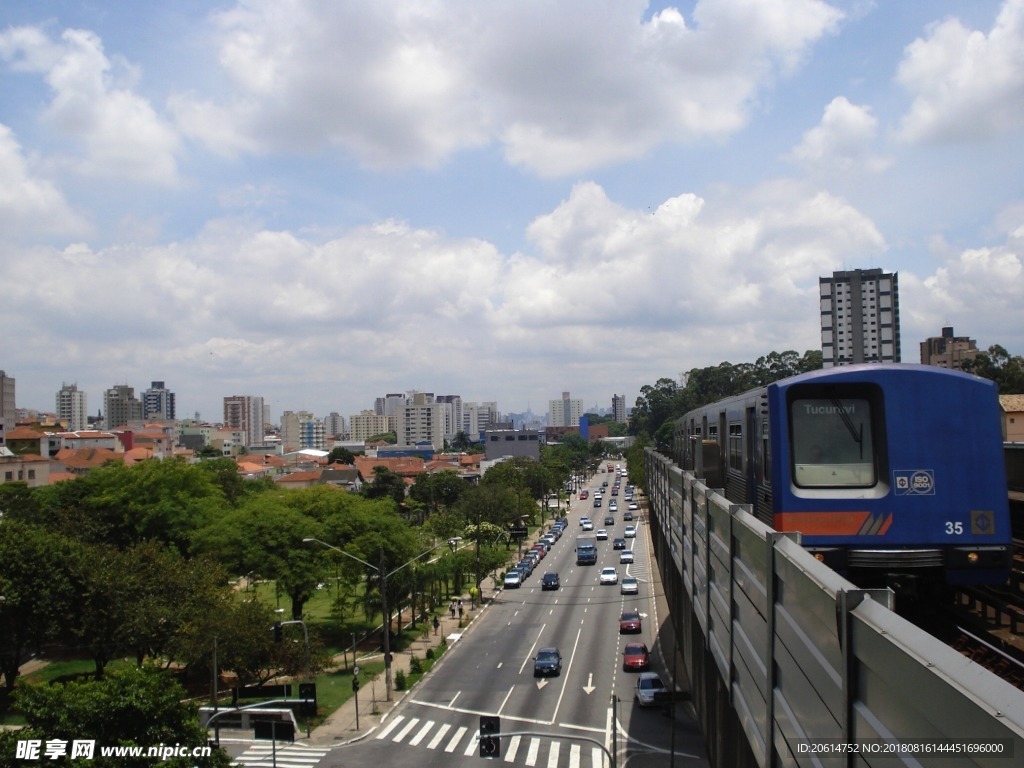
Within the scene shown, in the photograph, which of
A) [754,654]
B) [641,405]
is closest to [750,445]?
[754,654]

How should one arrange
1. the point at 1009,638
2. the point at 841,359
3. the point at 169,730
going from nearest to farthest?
the point at 1009,638 < the point at 169,730 < the point at 841,359

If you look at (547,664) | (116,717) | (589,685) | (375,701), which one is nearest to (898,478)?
(116,717)

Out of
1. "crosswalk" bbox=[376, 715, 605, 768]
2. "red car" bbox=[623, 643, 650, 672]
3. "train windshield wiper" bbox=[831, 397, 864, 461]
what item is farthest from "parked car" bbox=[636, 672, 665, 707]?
"train windshield wiper" bbox=[831, 397, 864, 461]

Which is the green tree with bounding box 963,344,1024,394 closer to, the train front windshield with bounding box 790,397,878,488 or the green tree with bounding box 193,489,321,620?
the green tree with bounding box 193,489,321,620

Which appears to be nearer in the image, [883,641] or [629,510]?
[883,641]

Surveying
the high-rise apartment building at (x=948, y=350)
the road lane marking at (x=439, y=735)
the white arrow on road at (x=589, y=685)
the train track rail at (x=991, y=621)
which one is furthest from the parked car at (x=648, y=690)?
the high-rise apartment building at (x=948, y=350)

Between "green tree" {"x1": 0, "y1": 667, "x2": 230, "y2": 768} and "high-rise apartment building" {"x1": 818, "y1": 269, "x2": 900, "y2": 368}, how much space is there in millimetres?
40841

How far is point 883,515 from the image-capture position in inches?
382

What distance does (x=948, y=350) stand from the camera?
292ft

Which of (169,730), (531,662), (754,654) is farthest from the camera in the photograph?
(531,662)

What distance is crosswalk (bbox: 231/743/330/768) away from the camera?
1067 inches

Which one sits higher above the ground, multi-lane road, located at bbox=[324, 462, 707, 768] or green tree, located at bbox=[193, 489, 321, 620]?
green tree, located at bbox=[193, 489, 321, 620]

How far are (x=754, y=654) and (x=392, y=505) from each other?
150ft

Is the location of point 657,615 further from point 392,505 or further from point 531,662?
point 392,505
